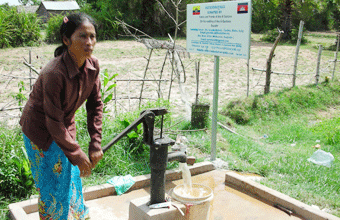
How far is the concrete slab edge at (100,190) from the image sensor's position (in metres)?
2.71

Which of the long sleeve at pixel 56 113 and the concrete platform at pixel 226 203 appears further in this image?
the concrete platform at pixel 226 203

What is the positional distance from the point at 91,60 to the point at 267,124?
4.73 metres

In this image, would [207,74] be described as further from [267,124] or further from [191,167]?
[191,167]

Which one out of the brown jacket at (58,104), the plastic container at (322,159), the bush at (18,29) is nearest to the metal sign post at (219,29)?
the plastic container at (322,159)

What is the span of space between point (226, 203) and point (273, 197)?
17.1 inches

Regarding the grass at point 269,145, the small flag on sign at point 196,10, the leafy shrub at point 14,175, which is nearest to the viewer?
the leafy shrub at point 14,175

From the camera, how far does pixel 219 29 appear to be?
382 centimetres

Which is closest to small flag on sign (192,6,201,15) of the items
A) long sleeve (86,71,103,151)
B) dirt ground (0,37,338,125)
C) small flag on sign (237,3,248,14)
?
small flag on sign (237,3,248,14)

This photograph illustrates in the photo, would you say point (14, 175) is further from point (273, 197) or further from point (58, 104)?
point (273, 197)

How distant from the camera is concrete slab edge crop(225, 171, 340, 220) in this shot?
9.37 ft

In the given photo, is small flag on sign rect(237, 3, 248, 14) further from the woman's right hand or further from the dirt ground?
the dirt ground

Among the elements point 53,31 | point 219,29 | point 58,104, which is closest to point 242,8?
point 219,29

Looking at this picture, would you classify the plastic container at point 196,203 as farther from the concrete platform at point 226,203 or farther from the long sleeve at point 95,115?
the long sleeve at point 95,115

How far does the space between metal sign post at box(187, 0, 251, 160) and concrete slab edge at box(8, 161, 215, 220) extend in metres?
0.36
